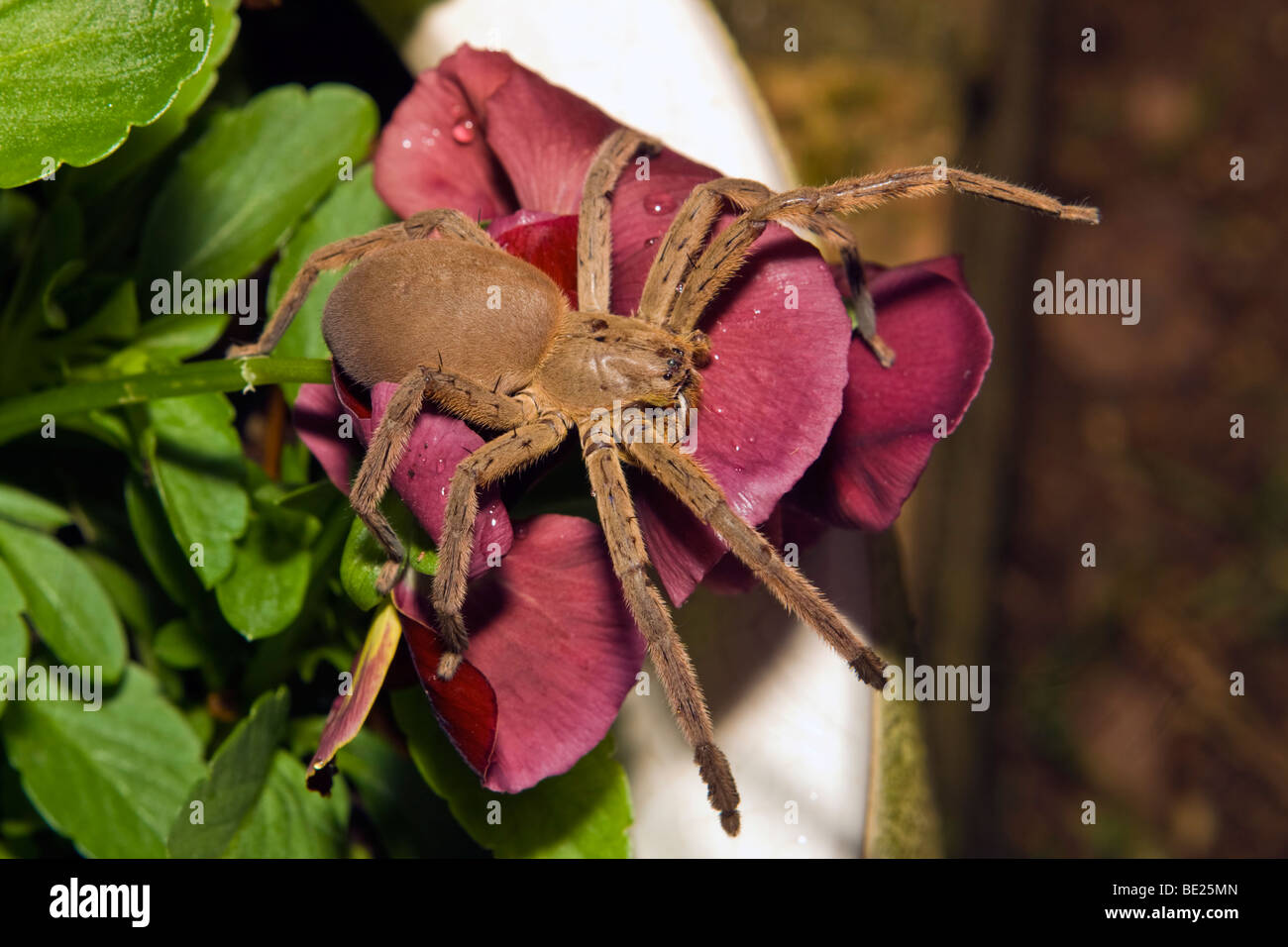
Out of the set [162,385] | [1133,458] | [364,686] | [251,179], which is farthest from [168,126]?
[1133,458]

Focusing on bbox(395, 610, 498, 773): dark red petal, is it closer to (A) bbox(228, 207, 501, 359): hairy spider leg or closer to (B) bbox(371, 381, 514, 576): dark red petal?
(B) bbox(371, 381, 514, 576): dark red petal

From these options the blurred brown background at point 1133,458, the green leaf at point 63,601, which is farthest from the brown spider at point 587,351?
the blurred brown background at point 1133,458

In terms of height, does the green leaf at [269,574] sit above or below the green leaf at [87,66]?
below

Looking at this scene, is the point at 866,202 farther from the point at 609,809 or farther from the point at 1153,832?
the point at 1153,832

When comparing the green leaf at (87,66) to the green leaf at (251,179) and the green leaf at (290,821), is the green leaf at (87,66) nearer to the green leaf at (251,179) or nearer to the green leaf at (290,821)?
the green leaf at (251,179)

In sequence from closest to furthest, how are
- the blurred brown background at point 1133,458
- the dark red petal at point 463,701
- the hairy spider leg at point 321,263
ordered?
the dark red petal at point 463,701 → the hairy spider leg at point 321,263 → the blurred brown background at point 1133,458

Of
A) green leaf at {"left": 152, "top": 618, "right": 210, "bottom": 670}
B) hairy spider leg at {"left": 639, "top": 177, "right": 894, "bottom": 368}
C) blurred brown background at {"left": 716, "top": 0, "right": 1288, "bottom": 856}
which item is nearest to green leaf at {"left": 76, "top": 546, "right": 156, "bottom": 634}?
green leaf at {"left": 152, "top": 618, "right": 210, "bottom": 670}
